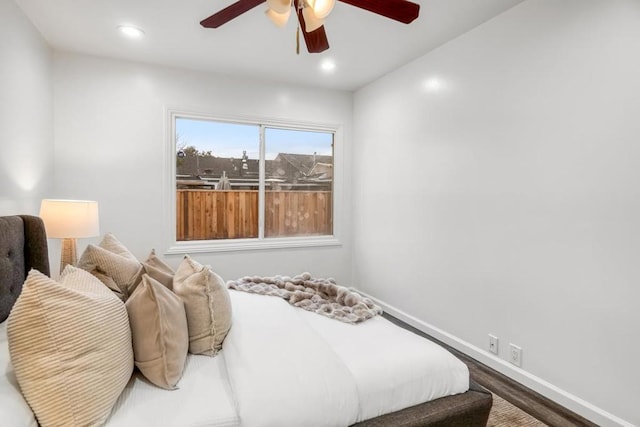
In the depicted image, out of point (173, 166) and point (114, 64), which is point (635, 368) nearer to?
point (173, 166)

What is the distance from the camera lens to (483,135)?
104 inches

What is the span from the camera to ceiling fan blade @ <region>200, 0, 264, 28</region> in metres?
1.70

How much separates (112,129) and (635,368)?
4.34m

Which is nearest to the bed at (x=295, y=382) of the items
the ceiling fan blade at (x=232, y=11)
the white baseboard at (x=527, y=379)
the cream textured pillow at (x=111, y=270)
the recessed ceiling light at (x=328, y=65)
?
the cream textured pillow at (x=111, y=270)

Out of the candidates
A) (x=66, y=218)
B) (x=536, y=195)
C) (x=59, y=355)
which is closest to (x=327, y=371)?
(x=59, y=355)

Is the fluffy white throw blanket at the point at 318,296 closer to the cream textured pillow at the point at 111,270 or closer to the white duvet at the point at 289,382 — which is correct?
the white duvet at the point at 289,382

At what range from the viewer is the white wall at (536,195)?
6.16ft

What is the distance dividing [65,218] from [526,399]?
3.32 metres

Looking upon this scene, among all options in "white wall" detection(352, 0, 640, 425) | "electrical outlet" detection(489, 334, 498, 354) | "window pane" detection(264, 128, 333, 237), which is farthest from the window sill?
"electrical outlet" detection(489, 334, 498, 354)

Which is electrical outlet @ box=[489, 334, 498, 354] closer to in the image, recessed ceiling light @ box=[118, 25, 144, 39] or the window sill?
the window sill

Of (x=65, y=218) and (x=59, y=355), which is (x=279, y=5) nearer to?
(x=59, y=355)

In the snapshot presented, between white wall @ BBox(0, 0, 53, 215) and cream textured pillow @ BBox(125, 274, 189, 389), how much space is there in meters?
1.57

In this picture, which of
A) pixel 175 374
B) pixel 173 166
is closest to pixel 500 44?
pixel 175 374

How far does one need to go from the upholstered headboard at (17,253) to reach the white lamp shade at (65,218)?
36 centimetres
